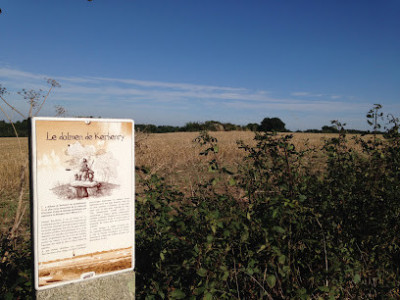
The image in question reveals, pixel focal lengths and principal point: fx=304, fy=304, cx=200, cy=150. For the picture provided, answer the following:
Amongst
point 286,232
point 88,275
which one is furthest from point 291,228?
point 88,275

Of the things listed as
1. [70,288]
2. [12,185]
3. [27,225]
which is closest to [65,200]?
[70,288]

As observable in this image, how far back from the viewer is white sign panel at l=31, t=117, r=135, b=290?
A: 2.47 meters

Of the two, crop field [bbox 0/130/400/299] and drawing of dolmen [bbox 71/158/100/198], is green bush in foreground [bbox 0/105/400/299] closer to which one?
crop field [bbox 0/130/400/299]

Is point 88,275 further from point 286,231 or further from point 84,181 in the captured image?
point 286,231

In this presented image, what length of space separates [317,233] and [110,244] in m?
2.21

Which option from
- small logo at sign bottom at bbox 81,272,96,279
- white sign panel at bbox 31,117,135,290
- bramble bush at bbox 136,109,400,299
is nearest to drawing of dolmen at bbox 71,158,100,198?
white sign panel at bbox 31,117,135,290

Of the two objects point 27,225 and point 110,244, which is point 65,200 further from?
point 27,225

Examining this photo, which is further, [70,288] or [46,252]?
[70,288]

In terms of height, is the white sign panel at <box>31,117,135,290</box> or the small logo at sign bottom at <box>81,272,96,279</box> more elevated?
the white sign panel at <box>31,117,135,290</box>

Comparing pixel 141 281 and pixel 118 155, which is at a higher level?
pixel 118 155

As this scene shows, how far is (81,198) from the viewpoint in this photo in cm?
260

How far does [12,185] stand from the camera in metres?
9.59

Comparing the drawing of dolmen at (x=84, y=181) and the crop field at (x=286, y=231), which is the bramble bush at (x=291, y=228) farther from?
the drawing of dolmen at (x=84, y=181)

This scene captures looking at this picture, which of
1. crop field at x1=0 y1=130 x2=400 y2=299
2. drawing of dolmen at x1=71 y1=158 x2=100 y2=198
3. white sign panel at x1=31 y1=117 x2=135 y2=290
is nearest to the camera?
white sign panel at x1=31 y1=117 x2=135 y2=290
